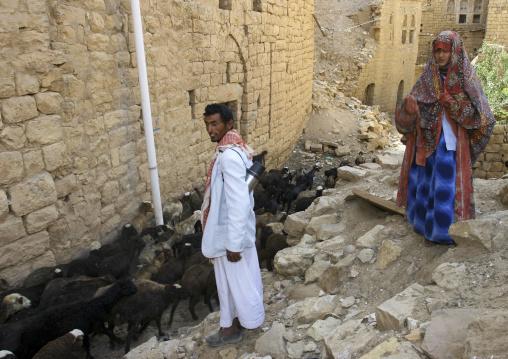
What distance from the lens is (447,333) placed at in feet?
7.91

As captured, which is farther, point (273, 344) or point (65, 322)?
point (65, 322)

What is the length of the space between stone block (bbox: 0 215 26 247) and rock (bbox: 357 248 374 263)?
3.51m

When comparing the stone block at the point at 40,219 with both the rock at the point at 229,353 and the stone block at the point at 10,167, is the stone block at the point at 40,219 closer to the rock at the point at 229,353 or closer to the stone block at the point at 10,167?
the stone block at the point at 10,167

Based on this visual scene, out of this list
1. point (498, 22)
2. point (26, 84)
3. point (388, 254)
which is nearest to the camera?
point (388, 254)

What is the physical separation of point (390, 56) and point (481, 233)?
1994 centimetres

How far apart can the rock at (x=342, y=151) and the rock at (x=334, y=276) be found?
8765 millimetres

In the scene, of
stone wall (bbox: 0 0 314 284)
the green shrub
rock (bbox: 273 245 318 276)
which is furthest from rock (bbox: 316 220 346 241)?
the green shrub

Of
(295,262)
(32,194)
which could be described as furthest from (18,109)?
(295,262)

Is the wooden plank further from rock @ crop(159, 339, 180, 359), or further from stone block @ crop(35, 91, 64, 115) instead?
stone block @ crop(35, 91, 64, 115)

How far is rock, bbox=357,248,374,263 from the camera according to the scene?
396 cm

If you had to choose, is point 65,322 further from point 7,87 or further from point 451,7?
point 451,7

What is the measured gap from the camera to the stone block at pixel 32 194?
414 cm

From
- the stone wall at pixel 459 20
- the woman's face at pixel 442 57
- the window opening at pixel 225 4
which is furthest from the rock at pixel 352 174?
the stone wall at pixel 459 20

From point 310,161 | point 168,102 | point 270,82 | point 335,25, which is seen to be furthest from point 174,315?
point 335,25
